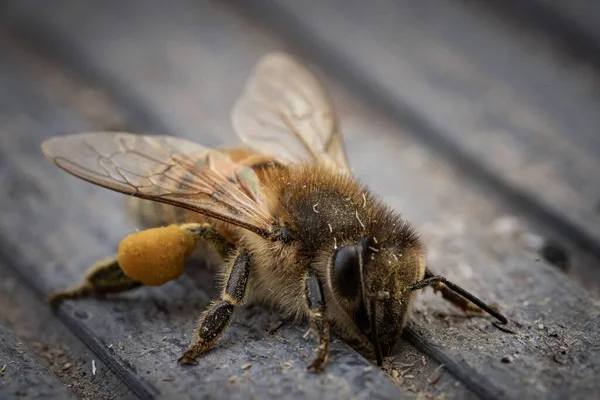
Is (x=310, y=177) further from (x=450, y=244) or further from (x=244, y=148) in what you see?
(x=450, y=244)

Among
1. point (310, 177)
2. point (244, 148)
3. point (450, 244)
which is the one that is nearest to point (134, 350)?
point (310, 177)

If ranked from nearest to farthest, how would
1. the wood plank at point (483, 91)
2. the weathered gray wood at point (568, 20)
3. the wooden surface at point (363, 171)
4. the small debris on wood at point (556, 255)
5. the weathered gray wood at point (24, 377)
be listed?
the weathered gray wood at point (24, 377) → the wooden surface at point (363, 171) → the small debris on wood at point (556, 255) → the wood plank at point (483, 91) → the weathered gray wood at point (568, 20)

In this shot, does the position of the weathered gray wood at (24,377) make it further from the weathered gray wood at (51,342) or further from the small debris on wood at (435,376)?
the small debris on wood at (435,376)

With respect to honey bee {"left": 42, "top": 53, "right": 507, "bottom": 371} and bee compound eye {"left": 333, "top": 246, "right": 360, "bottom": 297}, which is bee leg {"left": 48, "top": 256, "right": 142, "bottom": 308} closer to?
honey bee {"left": 42, "top": 53, "right": 507, "bottom": 371}

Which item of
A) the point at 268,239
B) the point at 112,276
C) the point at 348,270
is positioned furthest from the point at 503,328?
the point at 112,276

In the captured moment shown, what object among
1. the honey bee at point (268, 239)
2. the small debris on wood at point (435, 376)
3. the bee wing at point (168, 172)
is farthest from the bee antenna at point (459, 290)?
the bee wing at point (168, 172)
